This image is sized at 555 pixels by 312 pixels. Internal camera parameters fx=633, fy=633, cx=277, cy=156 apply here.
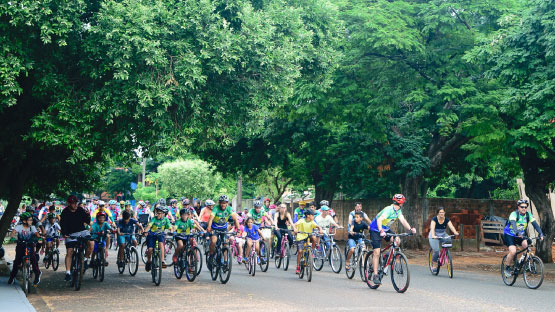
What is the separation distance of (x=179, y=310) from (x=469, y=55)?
11671 millimetres

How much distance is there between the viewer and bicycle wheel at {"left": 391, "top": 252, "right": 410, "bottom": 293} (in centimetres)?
1225

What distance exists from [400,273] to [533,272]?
11.7 ft

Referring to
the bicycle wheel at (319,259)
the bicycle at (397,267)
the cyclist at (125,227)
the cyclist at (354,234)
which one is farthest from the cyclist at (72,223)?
the bicycle wheel at (319,259)

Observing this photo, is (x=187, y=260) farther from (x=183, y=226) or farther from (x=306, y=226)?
(x=306, y=226)

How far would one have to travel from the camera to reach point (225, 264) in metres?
14.2

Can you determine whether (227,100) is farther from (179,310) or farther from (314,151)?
(314,151)

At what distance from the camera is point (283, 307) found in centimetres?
1057

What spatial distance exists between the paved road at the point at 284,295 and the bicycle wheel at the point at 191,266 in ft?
0.61

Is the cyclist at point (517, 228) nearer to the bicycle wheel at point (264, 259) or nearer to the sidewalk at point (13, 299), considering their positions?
the bicycle wheel at point (264, 259)

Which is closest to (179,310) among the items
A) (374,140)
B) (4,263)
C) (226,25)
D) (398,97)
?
(226,25)

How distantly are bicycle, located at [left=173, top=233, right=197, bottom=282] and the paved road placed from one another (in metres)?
0.23

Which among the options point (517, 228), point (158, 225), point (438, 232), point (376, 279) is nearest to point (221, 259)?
point (158, 225)

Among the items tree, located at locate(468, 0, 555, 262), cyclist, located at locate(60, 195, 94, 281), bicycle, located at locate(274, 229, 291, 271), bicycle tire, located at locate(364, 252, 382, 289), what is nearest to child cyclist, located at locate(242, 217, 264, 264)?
bicycle, located at locate(274, 229, 291, 271)

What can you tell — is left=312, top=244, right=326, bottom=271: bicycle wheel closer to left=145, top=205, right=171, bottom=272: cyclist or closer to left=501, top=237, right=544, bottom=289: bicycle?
left=145, top=205, right=171, bottom=272: cyclist
